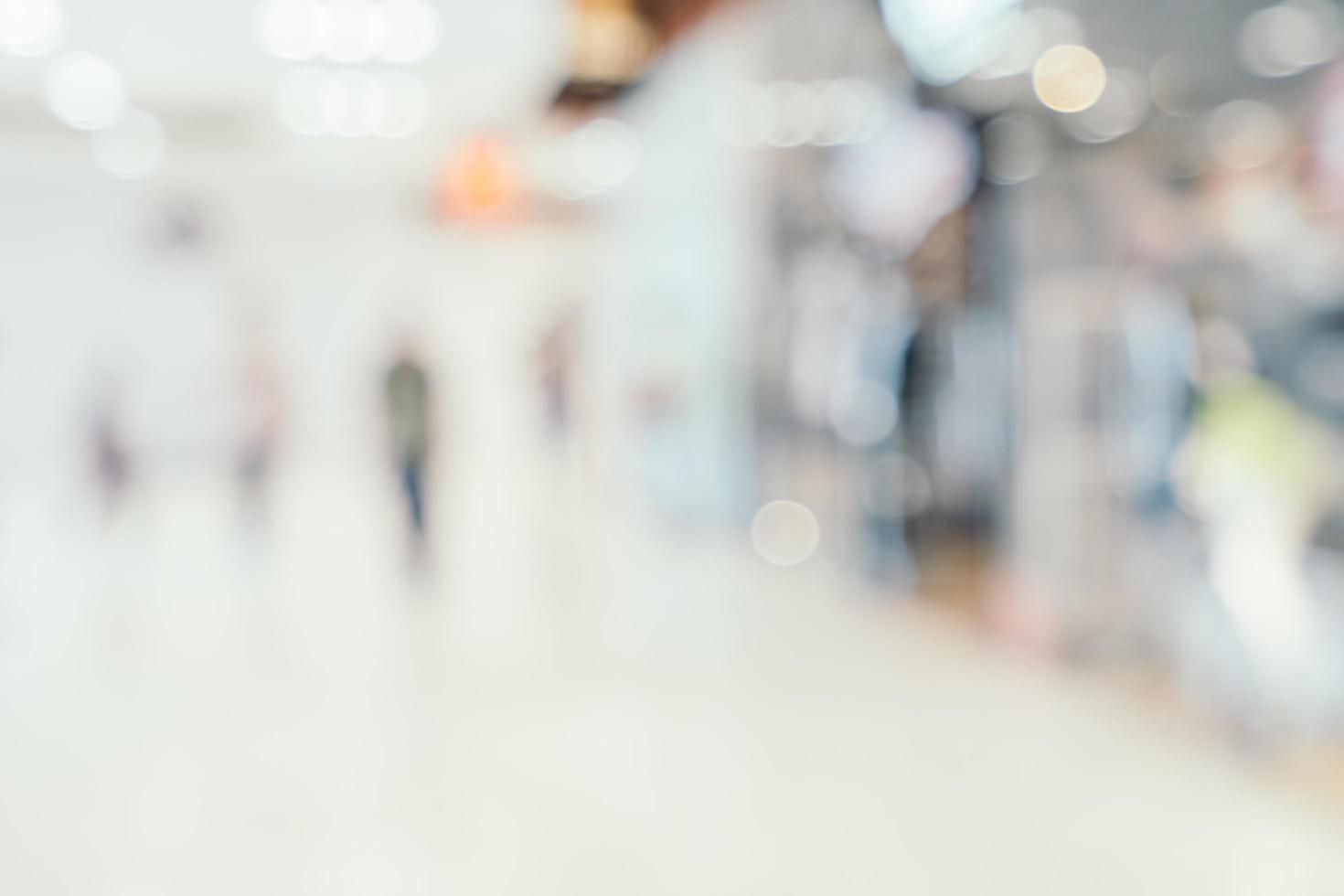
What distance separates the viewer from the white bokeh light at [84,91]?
366 cm

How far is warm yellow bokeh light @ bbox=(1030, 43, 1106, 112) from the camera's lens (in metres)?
5.93

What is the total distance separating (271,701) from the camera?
4.21 m

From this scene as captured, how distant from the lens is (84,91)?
4.12m

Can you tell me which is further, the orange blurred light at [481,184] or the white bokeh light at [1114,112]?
the white bokeh light at [1114,112]

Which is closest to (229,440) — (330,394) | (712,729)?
(330,394)

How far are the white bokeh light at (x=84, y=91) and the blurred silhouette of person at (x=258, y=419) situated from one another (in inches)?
49.2

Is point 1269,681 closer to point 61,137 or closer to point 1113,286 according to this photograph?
point 1113,286

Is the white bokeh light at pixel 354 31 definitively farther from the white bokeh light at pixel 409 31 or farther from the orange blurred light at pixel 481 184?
the orange blurred light at pixel 481 184

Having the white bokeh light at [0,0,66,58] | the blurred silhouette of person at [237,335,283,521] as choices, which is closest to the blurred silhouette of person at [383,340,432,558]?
the blurred silhouette of person at [237,335,283,521]

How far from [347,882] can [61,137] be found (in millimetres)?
2543

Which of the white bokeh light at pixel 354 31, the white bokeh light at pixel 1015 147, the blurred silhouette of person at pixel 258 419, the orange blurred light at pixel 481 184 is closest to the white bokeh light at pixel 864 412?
the white bokeh light at pixel 1015 147

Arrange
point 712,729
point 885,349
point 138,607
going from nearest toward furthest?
point 712,729 → point 138,607 → point 885,349

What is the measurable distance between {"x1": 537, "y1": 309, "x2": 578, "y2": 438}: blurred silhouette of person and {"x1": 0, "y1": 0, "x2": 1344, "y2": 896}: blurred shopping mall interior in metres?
0.05

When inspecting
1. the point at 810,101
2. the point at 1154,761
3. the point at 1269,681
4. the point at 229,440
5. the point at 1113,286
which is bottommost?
the point at 1154,761
